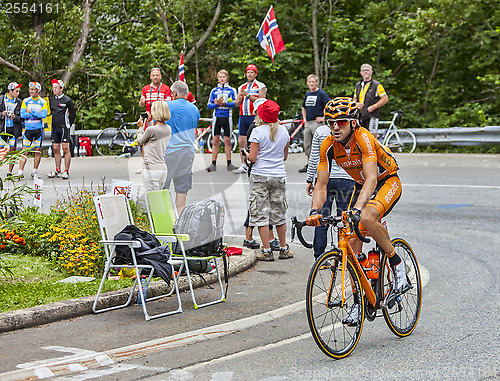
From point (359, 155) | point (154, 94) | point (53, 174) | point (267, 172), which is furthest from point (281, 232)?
point (53, 174)

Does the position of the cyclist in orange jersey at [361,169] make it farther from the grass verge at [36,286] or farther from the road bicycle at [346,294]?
the grass verge at [36,286]

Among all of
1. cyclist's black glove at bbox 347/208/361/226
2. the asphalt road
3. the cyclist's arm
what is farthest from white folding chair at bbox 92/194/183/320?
cyclist's black glove at bbox 347/208/361/226

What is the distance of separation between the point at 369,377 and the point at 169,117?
5.34 m

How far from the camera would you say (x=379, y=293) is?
634 centimetres

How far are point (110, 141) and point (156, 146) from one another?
1281 cm

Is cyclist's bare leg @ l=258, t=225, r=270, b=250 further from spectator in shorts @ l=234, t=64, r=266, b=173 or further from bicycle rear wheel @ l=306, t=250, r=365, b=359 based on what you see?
spectator in shorts @ l=234, t=64, r=266, b=173

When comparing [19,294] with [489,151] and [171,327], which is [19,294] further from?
[489,151]

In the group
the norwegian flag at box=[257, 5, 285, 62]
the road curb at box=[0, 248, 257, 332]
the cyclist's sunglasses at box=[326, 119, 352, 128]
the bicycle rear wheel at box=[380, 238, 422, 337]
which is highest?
the norwegian flag at box=[257, 5, 285, 62]

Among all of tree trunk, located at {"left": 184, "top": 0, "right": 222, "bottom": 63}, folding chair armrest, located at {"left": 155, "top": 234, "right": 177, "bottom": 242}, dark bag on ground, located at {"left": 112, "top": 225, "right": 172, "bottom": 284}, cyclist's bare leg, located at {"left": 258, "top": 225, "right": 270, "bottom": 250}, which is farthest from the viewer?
tree trunk, located at {"left": 184, "top": 0, "right": 222, "bottom": 63}

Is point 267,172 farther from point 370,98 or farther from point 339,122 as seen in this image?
point 370,98

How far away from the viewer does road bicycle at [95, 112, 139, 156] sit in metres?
21.9

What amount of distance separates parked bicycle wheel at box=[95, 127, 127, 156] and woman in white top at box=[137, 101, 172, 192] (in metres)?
12.3

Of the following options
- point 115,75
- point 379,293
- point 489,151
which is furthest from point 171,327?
point 115,75

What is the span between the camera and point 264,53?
25.2 metres
